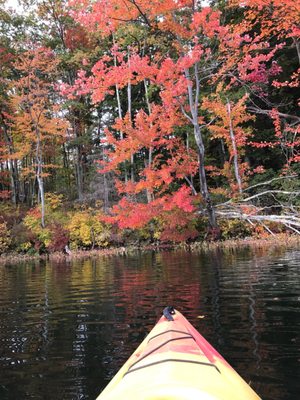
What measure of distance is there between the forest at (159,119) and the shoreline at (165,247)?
1.61 ft

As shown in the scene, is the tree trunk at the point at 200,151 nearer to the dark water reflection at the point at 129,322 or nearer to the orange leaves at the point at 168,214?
the orange leaves at the point at 168,214

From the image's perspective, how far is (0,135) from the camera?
30281 mm

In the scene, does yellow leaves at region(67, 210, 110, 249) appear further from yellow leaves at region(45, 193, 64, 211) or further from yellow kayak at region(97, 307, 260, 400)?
yellow kayak at region(97, 307, 260, 400)

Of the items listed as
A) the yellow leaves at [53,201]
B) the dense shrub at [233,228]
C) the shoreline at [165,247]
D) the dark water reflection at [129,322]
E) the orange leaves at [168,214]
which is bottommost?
the dark water reflection at [129,322]

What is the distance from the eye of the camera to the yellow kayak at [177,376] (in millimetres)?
2312

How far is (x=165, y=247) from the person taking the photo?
2167 centimetres

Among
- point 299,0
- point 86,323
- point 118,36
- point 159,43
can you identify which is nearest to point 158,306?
point 86,323

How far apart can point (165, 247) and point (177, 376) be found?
19.3 metres

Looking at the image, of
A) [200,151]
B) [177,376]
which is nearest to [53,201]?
[200,151]

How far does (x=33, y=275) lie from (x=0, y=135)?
19.0 m

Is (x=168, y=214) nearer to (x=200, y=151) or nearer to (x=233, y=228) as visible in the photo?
(x=200, y=151)

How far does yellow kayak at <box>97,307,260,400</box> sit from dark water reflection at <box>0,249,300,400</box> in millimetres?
883

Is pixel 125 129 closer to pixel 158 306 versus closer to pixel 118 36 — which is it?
pixel 118 36

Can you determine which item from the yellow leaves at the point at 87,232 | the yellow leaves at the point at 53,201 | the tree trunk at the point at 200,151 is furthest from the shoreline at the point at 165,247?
the yellow leaves at the point at 53,201
